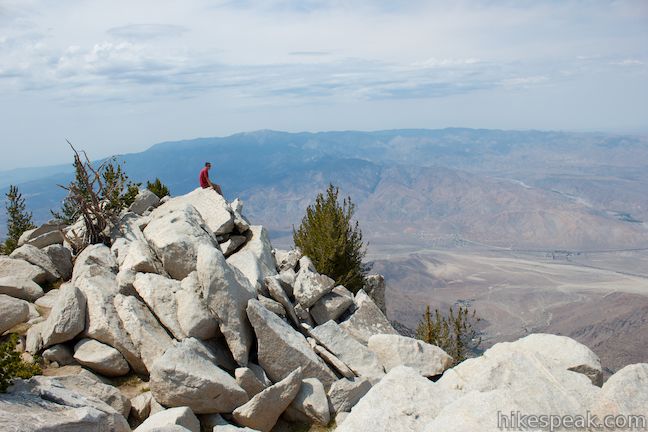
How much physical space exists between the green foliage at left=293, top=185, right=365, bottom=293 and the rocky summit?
12.0 ft

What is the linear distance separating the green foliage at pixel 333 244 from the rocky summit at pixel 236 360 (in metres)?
3.66

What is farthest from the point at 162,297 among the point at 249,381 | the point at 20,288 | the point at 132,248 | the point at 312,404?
the point at 20,288

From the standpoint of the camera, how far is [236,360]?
15.0 m

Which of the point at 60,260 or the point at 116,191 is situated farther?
the point at 116,191

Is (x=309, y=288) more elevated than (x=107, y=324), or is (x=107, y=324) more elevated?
(x=107, y=324)

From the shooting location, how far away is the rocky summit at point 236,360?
10516 millimetres

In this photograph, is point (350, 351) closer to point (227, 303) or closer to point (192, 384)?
point (227, 303)

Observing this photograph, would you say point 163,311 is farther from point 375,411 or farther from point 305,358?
point 375,411

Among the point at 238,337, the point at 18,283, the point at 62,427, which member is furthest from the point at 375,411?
the point at 18,283

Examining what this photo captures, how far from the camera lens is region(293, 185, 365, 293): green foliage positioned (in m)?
24.7

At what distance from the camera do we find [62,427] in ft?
32.8

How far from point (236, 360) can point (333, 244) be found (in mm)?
10651

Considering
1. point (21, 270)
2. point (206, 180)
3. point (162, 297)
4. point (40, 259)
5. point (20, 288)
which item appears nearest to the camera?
point (162, 297)

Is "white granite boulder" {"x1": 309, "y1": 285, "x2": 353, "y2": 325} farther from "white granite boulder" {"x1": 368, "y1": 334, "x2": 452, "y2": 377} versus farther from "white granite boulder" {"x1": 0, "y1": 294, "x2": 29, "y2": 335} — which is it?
"white granite boulder" {"x1": 0, "y1": 294, "x2": 29, "y2": 335}
